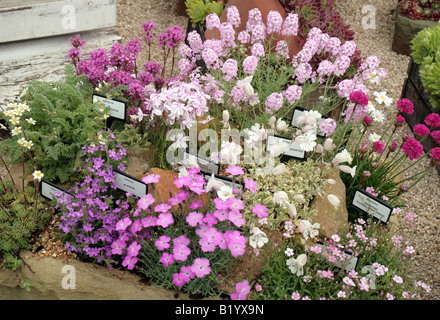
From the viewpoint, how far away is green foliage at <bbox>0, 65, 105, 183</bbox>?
94.7 inches

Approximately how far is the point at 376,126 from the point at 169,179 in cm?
255

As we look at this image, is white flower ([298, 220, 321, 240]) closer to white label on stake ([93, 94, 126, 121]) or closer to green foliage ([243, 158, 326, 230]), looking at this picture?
green foliage ([243, 158, 326, 230])

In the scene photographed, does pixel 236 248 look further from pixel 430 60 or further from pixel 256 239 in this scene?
pixel 430 60

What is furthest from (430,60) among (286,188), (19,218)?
(19,218)

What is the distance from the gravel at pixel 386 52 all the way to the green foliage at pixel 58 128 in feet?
7.51

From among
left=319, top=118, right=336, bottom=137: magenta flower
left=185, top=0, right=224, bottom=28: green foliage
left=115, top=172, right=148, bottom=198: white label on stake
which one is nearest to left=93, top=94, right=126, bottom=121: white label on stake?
left=115, top=172, right=148, bottom=198: white label on stake

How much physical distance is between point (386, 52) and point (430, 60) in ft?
4.59

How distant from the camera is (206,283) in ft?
6.79

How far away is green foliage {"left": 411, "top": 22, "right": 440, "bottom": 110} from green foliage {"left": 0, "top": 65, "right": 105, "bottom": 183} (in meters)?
2.82

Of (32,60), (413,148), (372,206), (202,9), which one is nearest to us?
(413,148)

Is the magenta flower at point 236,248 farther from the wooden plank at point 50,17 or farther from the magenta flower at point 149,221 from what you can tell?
the wooden plank at point 50,17

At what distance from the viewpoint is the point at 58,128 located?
239 centimetres

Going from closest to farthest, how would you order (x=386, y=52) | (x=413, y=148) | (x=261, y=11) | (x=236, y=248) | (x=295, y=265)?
(x=236, y=248) → (x=295, y=265) → (x=413, y=148) → (x=261, y=11) → (x=386, y=52)

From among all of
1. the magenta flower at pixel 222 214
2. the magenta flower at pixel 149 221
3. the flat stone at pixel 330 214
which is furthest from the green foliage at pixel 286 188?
the magenta flower at pixel 149 221
